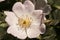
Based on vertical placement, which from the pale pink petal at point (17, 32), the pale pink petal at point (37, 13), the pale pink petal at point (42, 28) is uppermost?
the pale pink petal at point (37, 13)

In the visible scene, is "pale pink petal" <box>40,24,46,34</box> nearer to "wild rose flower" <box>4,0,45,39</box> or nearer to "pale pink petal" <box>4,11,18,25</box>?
"wild rose flower" <box>4,0,45,39</box>

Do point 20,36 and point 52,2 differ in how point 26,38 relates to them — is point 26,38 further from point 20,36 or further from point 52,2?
point 52,2

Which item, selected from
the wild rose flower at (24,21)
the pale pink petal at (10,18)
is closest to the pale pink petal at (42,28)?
the wild rose flower at (24,21)

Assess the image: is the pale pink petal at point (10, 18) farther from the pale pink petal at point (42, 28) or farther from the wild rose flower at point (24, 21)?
the pale pink petal at point (42, 28)

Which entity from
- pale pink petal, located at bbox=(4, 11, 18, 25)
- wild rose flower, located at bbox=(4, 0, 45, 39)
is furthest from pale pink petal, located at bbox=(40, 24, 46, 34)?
pale pink petal, located at bbox=(4, 11, 18, 25)

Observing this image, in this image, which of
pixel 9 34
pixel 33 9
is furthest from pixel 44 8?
pixel 9 34

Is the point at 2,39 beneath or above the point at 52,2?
beneath

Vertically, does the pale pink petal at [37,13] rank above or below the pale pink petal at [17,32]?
above
